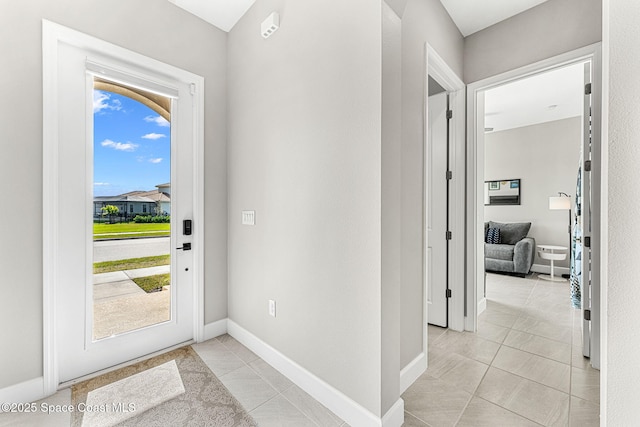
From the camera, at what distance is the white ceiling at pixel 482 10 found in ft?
7.37

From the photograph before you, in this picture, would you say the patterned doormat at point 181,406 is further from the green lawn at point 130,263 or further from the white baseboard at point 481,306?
the white baseboard at point 481,306

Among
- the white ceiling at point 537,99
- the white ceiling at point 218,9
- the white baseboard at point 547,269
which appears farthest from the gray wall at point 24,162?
the white baseboard at point 547,269

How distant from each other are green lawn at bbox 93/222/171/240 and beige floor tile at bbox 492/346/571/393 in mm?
2872

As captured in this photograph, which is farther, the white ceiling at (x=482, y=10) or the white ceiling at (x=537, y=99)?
the white ceiling at (x=537, y=99)

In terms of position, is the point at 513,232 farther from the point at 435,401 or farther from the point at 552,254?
the point at 435,401

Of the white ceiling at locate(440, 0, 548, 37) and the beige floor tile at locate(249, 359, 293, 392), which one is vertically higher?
the white ceiling at locate(440, 0, 548, 37)

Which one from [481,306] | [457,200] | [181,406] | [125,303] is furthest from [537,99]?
[125,303]

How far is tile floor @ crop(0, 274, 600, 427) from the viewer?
155 cm

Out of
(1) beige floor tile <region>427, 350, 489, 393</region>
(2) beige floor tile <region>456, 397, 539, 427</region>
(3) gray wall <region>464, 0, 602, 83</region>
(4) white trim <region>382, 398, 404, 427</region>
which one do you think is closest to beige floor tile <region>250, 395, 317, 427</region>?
Result: (4) white trim <region>382, 398, 404, 427</region>

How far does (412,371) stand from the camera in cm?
190

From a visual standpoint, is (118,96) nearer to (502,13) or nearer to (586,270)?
(502,13)

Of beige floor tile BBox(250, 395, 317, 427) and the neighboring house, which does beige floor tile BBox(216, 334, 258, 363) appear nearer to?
beige floor tile BBox(250, 395, 317, 427)

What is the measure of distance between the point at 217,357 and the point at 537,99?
553 cm

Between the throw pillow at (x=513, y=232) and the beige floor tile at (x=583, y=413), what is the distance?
4.08 meters
